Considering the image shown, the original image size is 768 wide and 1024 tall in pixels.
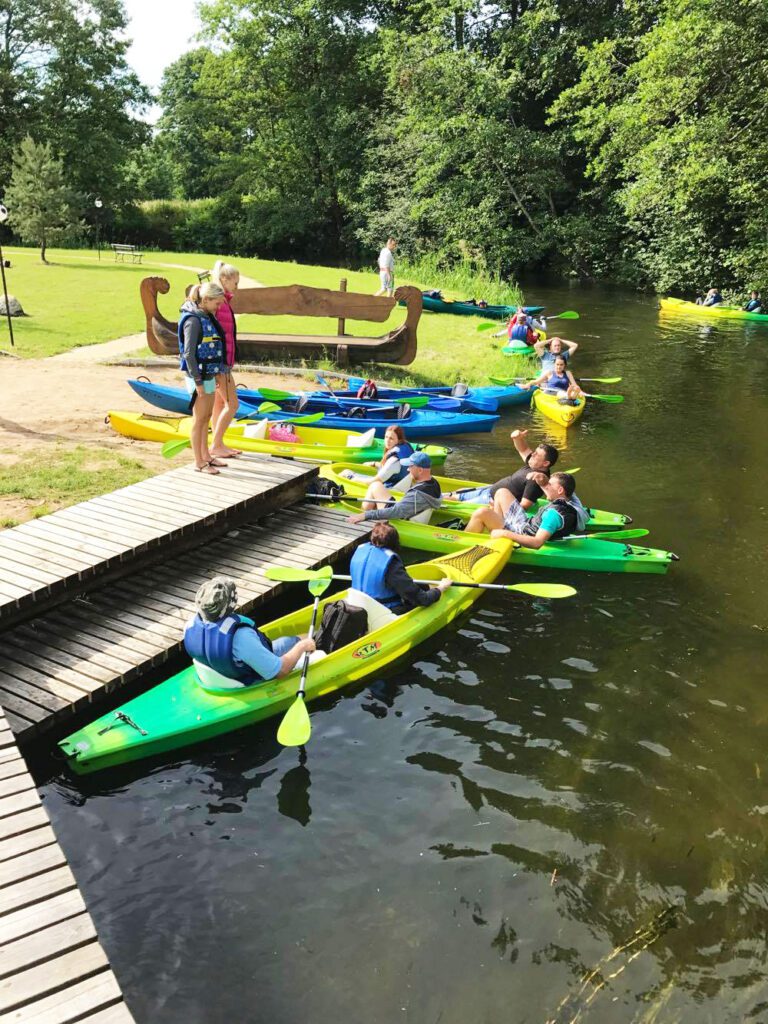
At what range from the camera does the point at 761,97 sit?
67.7ft

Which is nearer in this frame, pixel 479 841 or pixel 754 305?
pixel 479 841

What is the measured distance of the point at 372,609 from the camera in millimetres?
6457

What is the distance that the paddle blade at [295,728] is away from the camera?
4.96 meters

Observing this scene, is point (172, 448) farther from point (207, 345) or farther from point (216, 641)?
point (216, 641)

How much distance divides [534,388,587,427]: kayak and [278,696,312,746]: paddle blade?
30.7 ft

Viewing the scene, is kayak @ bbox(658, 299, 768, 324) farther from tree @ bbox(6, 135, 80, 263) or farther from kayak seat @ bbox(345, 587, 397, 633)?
tree @ bbox(6, 135, 80, 263)

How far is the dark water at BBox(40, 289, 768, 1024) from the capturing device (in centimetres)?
384

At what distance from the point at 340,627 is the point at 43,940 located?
3.34 metres

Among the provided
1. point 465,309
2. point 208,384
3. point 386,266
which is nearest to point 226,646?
point 208,384

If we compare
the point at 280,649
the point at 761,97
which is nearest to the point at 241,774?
the point at 280,649

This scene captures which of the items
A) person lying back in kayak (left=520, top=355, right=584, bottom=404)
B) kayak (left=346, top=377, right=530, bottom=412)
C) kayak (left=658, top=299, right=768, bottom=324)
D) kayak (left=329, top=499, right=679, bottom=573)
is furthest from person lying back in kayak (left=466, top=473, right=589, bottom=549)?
kayak (left=658, top=299, right=768, bottom=324)

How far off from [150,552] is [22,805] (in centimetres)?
324

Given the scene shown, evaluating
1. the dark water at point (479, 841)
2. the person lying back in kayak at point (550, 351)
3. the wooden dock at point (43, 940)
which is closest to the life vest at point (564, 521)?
the dark water at point (479, 841)

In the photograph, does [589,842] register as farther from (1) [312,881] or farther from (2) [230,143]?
(2) [230,143]
